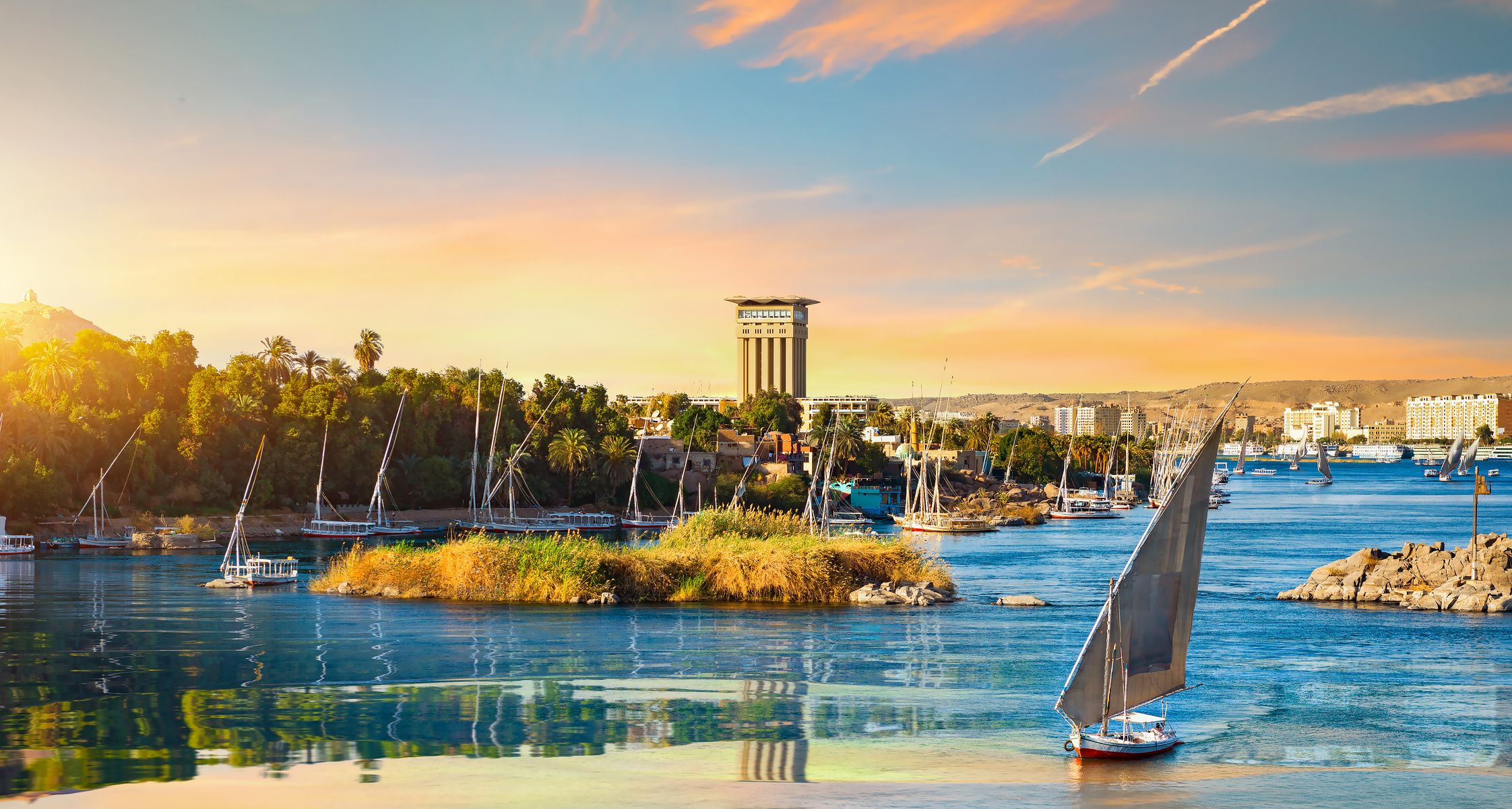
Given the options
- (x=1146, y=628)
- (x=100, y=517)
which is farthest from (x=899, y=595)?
(x=100, y=517)

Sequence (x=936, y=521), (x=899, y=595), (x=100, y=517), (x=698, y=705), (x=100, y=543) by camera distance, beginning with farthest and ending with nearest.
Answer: (x=936, y=521), (x=100, y=517), (x=100, y=543), (x=899, y=595), (x=698, y=705)

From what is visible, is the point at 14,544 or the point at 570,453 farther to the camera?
the point at 570,453

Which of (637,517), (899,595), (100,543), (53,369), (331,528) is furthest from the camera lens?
(637,517)

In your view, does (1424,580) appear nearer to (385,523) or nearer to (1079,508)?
(385,523)

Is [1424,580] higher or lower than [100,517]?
lower

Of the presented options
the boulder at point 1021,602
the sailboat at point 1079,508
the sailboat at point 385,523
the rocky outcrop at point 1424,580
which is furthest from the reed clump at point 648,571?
the sailboat at point 1079,508

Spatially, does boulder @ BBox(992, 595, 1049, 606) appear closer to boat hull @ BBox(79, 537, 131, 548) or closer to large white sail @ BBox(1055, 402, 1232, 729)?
large white sail @ BBox(1055, 402, 1232, 729)

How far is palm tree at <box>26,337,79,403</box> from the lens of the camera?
254 feet

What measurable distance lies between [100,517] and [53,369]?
12.3 m

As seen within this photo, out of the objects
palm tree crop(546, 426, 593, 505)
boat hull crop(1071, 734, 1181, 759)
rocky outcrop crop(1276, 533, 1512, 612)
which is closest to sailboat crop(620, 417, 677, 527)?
palm tree crop(546, 426, 593, 505)

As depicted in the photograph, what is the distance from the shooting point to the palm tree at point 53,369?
77.4 meters

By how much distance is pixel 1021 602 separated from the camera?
3956 cm

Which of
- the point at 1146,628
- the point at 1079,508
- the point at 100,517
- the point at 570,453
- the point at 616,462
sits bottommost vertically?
the point at 1079,508

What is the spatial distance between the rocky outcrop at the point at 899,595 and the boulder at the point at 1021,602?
1.75m
